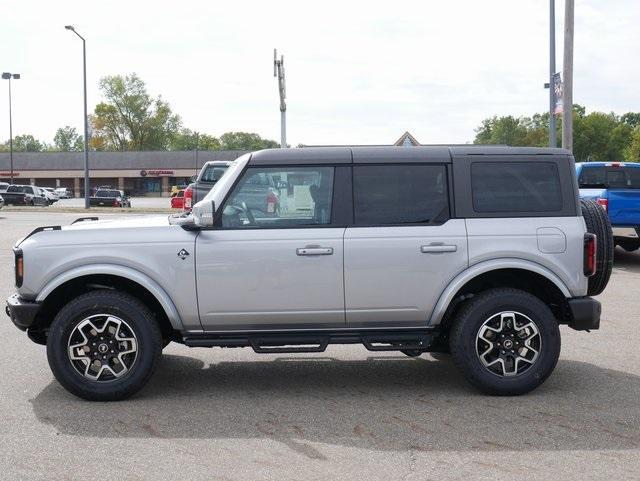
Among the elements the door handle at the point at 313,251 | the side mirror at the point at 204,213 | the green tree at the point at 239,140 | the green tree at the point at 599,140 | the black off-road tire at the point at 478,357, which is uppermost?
the green tree at the point at 239,140

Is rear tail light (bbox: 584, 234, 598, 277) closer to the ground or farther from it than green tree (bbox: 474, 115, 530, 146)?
closer to the ground

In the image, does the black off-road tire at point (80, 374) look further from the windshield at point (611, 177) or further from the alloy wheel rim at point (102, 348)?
the windshield at point (611, 177)

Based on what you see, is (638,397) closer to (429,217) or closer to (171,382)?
(429,217)

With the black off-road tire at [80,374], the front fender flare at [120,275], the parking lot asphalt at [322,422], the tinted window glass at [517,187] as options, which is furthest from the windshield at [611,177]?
the black off-road tire at [80,374]

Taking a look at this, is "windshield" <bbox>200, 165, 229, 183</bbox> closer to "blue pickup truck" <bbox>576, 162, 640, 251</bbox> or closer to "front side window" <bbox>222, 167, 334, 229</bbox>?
"blue pickup truck" <bbox>576, 162, 640, 251</bbox>

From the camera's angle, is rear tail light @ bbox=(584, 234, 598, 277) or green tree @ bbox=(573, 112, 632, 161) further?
green tree @ bbox=(573, 112, 632, 161)

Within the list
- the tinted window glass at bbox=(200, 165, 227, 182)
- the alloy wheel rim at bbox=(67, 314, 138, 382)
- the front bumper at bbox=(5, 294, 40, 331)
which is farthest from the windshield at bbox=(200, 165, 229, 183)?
the alloy wheel rim at bbox=(67, 314, 138, 382)

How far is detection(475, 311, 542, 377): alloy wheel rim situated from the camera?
5695 mm

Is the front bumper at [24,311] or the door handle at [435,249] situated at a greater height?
the door handle at [435,249]

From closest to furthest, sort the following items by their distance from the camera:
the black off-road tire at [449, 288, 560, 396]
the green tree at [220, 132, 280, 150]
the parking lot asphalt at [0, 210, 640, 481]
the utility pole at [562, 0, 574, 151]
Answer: the parking lot asphalt at [0, 210, 640, 481] < the black off-road tire at [449, 288, 560, 396] < the utility pole at [562, 0, 574, 151] < the green tree at [220, 132, 280, 150]

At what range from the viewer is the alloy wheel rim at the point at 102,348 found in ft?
18.4

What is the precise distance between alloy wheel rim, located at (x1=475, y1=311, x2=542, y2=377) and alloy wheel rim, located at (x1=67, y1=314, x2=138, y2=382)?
8.56 feet

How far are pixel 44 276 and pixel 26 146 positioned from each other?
18186cm

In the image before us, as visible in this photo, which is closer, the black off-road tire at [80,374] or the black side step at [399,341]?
the black off-road tire at [80,374]
